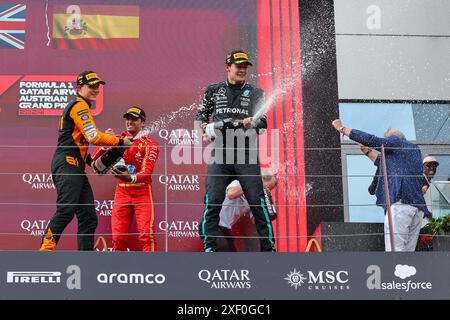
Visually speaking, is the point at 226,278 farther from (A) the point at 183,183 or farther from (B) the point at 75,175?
(A) the point at 183,183

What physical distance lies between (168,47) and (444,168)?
2.58 meters

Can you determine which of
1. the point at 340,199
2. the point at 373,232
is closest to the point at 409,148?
the point at 373,232

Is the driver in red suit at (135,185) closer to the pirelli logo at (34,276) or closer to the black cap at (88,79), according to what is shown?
the black cap at (88,79)

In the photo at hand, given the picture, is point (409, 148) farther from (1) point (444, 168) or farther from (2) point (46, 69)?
(2) point (46, 69)

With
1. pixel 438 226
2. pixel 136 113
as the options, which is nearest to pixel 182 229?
pixel 136 113

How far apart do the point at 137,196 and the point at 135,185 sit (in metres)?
0.08

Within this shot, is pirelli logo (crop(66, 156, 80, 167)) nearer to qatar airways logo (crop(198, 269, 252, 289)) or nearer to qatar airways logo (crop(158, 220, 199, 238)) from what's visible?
qatar airways logo (crop(198, 269, 252, 289))

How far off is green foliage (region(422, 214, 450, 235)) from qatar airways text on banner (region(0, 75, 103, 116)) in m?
2.83

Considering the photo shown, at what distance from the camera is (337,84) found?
27.1ft

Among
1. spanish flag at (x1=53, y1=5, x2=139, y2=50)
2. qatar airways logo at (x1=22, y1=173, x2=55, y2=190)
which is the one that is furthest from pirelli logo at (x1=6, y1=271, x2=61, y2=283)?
spanish flag at (x1=53, y1=5, x2=139, y2=50)

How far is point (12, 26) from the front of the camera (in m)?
8.08

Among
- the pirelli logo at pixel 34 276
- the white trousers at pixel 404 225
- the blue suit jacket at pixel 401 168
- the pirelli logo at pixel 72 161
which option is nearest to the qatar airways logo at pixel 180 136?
the pirelli logo at pixel 72 161

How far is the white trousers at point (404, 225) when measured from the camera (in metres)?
6.61

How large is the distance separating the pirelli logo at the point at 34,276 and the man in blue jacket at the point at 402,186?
223cm
